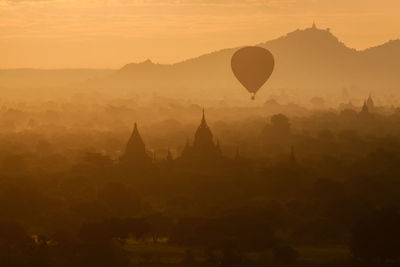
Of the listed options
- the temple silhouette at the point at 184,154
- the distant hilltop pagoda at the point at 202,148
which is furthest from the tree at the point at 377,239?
the distant hilltop pagoda at the point at 202,148

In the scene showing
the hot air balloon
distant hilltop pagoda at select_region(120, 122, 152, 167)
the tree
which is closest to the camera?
the tree

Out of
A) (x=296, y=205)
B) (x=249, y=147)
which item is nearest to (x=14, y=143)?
(x=249, y=147)

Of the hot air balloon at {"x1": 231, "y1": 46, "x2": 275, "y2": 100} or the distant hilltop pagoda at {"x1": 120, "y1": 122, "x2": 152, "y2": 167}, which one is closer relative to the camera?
the distant hilltop pagoda at {"x1": 120, "y1": 122, "x2": 152, "y2": 167}

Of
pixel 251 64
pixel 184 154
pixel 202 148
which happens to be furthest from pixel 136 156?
pixel 251 64

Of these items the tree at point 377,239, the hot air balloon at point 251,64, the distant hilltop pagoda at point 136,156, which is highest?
the hot air balloon at point 251,64

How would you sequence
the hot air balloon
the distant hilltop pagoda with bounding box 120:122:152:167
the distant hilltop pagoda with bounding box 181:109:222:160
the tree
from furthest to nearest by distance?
the hot air balloon < the distant hilltop pagoda with bounding box 181:109:222:160 < the distant hilltop pagoda with bounding box 120:122:152:167 < the tree

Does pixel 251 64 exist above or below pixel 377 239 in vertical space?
above

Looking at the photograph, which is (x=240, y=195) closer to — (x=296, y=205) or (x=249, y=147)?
(x=296, y=205)

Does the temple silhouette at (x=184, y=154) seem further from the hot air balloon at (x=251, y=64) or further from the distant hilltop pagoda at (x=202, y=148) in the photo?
the hot air balloon at (x=251, y=64)

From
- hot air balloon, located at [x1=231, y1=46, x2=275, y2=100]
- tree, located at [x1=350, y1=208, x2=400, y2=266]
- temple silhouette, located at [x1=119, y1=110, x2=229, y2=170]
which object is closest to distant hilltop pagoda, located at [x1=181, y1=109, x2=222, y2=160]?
temple silhouette, located at [x1=119, y1=110, x2=229, y2=170]

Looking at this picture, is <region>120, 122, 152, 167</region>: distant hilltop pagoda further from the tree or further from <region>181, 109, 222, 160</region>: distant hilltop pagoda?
the tree

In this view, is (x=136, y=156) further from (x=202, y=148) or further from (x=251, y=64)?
(x=251, y=64)

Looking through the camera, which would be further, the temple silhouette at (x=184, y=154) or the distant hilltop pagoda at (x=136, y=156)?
the temple silhouette at (x=184, y=154)
